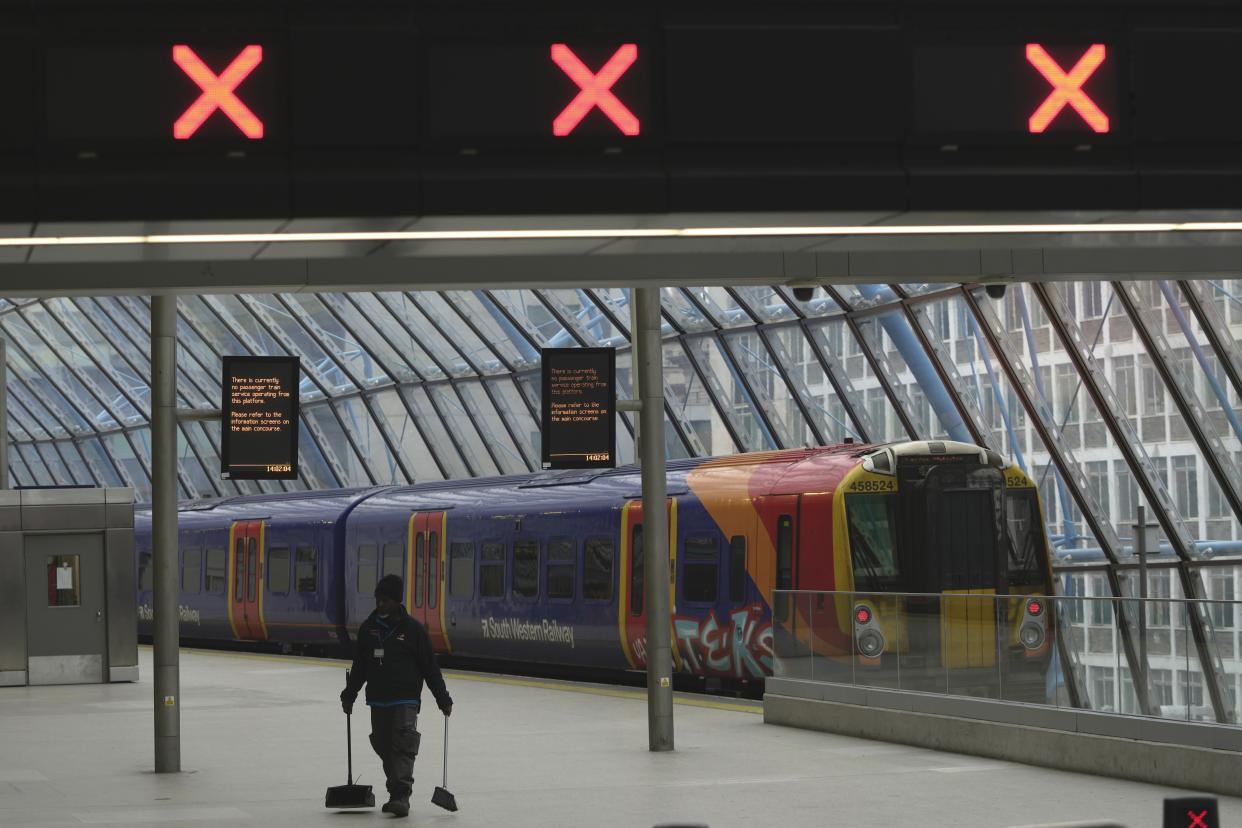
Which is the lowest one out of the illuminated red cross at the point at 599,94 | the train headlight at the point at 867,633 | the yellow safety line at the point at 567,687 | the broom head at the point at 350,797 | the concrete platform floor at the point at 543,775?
the yellow safety line at the point at 567,687

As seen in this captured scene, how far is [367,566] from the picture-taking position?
29250 mm

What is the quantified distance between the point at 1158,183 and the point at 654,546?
852 cm

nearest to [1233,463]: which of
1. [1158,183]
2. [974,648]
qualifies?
[974,648]

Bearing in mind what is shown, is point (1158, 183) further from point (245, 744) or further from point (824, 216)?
point (245, 744)

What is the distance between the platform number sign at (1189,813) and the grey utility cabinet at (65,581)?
19.9 m

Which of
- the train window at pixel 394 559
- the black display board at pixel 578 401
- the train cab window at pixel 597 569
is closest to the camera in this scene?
the black display board at pixel 578 401

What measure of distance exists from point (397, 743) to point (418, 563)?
51.7ft

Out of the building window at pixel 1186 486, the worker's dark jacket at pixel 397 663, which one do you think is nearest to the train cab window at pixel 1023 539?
the building window at pixel 1186 486

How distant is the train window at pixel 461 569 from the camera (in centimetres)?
2591

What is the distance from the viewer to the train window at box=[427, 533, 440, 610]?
1056 inches

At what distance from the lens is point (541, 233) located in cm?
708

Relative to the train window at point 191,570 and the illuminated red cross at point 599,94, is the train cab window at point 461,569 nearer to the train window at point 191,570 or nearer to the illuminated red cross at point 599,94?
the train window at point 191,570

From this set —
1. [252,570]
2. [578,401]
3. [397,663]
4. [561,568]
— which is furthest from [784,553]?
[252,570]

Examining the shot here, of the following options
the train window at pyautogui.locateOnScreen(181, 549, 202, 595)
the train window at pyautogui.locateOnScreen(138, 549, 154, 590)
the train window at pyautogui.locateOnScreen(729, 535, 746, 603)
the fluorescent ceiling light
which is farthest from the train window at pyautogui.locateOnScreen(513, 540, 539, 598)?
the fluorescent ceiling light
